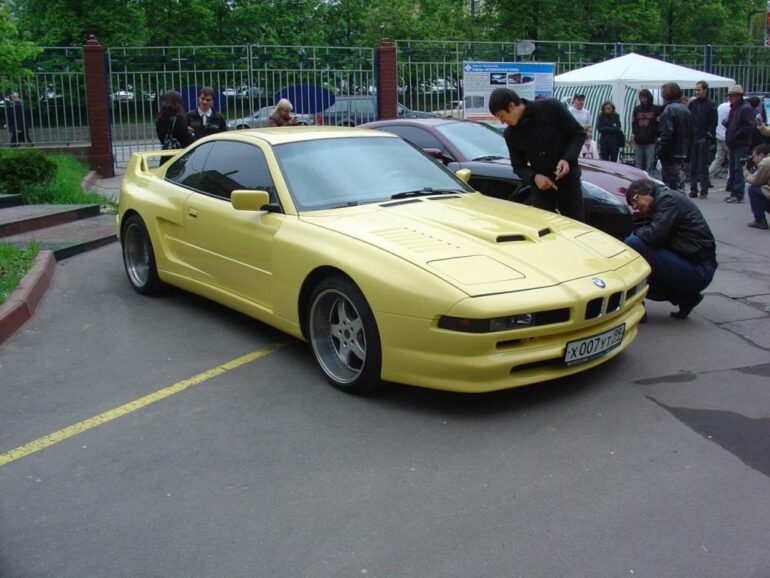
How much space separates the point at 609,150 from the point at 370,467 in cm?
1247

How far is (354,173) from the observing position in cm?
601

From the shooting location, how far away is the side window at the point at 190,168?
6.81 m

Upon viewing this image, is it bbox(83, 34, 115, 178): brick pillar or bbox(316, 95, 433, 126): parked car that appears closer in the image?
bbox(83, 34, 115, 178): brick pillar

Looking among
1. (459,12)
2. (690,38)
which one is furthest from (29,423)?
(690,38)

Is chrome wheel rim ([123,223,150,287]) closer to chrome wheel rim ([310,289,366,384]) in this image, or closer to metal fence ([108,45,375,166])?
chrome wheel rim ([310,289,366,384])

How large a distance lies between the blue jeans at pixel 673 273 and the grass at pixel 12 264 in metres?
5.03

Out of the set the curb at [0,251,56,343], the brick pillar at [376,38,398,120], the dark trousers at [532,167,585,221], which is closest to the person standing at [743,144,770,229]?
the dark trousers at [532,167,585,221]

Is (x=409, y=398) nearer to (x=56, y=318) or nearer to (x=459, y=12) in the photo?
(x=56, y=318)

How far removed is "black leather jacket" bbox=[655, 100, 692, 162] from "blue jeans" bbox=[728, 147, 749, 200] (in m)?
1.17

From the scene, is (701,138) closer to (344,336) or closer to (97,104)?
(344,336)

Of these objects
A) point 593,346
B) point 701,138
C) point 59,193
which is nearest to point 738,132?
point 701,138

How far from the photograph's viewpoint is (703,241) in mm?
6312

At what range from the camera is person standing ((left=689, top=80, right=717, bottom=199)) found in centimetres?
1420

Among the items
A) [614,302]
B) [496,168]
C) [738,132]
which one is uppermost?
[738,132]
